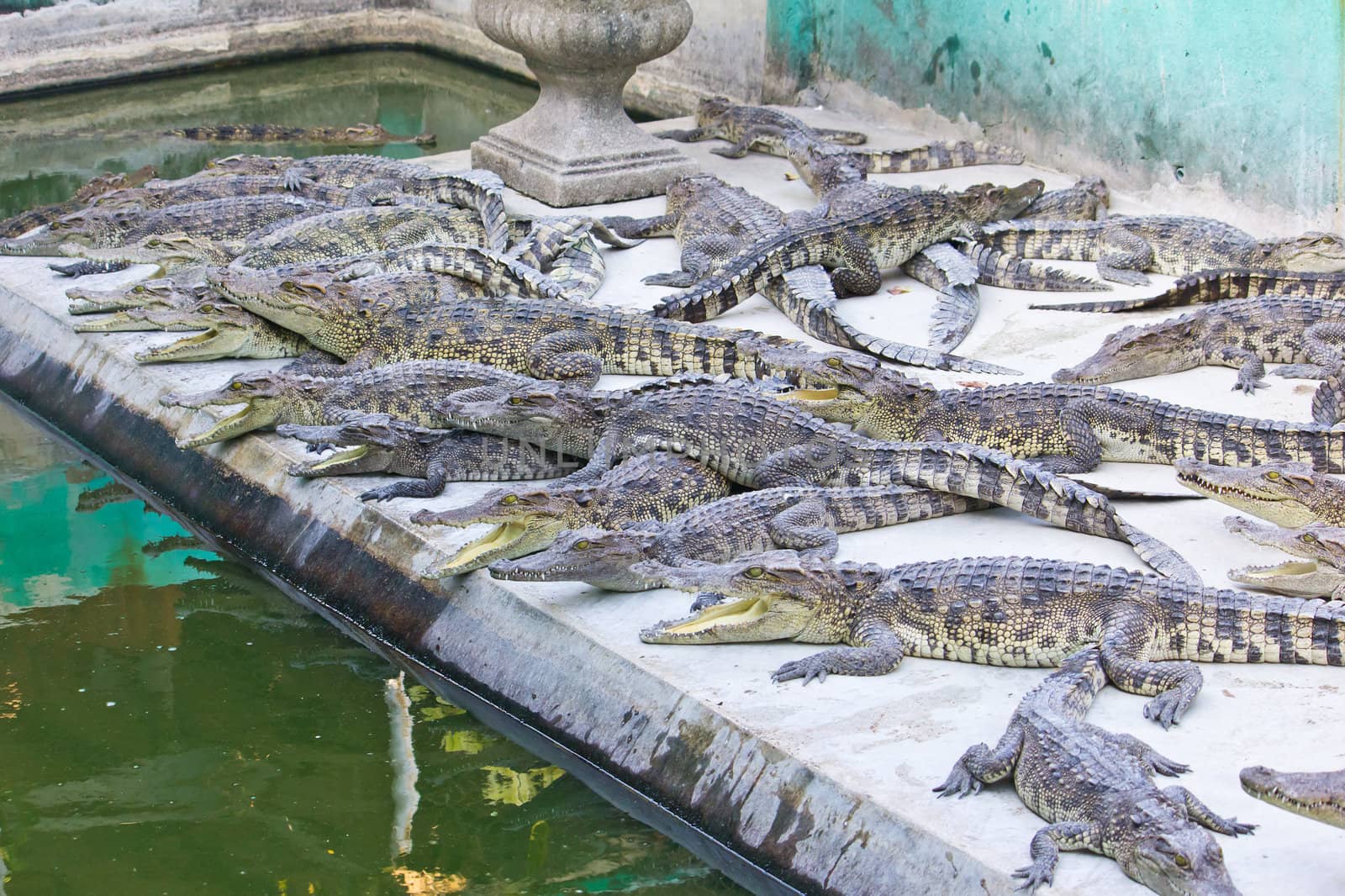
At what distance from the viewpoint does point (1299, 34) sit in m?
8.22

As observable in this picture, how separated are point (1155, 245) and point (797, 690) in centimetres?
466

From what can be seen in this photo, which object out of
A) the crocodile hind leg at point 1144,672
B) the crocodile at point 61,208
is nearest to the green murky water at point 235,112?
the crocodile at point 61,208

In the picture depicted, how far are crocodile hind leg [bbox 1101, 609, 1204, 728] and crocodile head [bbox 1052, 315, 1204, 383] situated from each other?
2.36 m

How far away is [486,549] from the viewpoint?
5.38 m

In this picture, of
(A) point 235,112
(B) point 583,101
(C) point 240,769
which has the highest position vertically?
(B) point 583,101

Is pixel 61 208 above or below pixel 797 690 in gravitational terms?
above

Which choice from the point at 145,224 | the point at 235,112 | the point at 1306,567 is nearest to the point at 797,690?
the point at 1306,567

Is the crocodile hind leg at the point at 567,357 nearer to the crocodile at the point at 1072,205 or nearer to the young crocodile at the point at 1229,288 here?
the young crocodile at the point at 1229,288

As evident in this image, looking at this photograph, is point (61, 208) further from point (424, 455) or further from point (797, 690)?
point (797, 690)

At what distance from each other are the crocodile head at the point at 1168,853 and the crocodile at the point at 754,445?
174cm

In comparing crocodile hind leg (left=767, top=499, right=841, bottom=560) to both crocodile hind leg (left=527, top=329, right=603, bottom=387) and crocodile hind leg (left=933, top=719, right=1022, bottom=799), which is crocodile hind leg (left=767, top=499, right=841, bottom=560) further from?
crocodile hind leg (left=527, top=329, right=603, bottom=387)

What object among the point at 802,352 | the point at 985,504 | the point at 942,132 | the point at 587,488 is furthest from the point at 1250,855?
the point at 942,132

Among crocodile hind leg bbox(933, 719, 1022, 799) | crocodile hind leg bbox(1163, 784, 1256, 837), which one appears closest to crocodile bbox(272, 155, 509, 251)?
crocodile hind leg bbox(933, 719, 1022, 799)

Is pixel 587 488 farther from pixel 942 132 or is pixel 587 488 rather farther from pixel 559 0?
pixel 942 132
